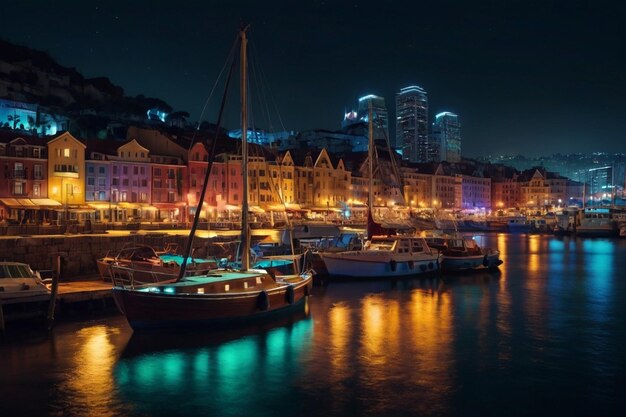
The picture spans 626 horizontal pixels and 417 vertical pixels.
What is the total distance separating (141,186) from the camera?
300 ft

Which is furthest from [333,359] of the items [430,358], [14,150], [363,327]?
[14,150]

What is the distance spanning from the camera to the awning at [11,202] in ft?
A: 230

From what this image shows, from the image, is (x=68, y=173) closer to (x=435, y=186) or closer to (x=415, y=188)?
(x=415, y=188)

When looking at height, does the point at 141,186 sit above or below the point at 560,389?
above

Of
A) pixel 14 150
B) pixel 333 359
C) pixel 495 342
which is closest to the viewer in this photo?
pixel 333 359

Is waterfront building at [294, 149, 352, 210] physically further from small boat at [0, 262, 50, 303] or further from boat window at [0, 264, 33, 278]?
small boat at [0, 262, 50, 303]

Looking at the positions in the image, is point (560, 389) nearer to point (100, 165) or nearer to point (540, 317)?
point (540, 317)

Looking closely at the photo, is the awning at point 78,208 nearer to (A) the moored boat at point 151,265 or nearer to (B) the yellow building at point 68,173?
(B) the yellow building at point 68,173

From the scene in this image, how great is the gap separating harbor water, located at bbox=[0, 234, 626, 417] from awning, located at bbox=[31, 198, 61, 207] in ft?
157

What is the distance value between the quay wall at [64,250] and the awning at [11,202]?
27.1 meters

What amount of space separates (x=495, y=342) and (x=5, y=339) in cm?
2388

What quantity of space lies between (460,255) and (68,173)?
2202 inches

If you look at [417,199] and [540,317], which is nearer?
[540,317]

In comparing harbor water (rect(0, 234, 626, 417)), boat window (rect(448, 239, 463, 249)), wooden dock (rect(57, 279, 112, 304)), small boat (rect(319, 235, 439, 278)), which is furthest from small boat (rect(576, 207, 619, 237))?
wooden dock (rect(57, 279, 112, 304))
